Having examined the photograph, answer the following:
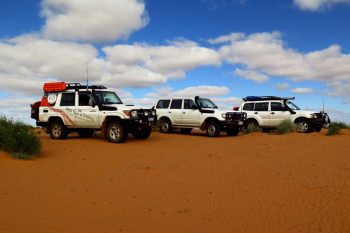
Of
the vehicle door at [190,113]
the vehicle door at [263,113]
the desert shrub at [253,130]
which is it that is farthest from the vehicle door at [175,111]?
the vehicle door at [263,113]

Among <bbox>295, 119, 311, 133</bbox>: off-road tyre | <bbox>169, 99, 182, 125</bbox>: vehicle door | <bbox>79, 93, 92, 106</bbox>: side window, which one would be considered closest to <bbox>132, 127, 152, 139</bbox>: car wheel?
<bbox>79, 93, 92, 106</bbox>: side window

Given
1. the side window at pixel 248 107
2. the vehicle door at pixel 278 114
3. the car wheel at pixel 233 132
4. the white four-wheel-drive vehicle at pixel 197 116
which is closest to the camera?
the white four-wheel-drive vehicle at pixel 197 116

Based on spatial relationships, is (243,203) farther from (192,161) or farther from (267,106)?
(267,106)

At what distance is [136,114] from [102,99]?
176 cm

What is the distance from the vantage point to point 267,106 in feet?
69.1

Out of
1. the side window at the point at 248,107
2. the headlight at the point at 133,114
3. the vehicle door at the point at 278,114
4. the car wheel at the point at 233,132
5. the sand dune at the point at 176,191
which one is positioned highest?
the side window at the point at 248,107

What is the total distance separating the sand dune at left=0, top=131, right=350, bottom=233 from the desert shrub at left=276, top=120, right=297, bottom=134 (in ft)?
20.9

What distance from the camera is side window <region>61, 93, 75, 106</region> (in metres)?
16.3

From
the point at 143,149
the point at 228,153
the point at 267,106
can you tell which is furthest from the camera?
the point at 267,106

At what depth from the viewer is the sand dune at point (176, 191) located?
5723 mm

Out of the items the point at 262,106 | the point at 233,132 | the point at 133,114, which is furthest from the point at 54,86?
the point at 262,106

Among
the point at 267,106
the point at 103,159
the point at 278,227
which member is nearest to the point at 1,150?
the point at 103,159

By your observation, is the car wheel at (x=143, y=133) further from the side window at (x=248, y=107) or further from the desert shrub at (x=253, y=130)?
the side window at (x=248, y=107)

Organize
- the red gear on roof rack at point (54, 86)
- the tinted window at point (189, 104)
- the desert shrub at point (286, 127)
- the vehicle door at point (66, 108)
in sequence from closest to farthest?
the vehicle door at point (66, 108)
the red gear on roof rack at point (54, 86)
the desert shrub at point (286, 127)
the tinted window at point (189, 104)
